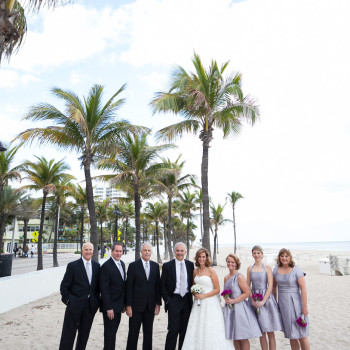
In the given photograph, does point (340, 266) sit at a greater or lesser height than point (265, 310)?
lesser

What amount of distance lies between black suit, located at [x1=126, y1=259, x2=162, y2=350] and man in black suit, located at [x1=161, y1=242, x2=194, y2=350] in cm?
21

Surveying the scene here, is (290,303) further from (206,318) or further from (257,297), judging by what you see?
(206,318)

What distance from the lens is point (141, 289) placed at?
5012 millimetres

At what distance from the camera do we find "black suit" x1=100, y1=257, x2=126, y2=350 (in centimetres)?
486

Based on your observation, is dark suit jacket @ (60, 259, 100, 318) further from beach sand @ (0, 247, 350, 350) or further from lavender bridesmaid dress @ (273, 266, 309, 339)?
lavender bridesmaid dress @ (273, 266, 309, 339)

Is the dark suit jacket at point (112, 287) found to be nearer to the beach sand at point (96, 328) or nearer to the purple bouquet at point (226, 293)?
the purple bouquet at point (226, 293)

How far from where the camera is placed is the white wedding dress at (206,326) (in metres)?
4.62

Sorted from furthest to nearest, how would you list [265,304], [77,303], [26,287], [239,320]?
1. [26,287]
2. [265,304]
3. [77,303]
4. [239,320]

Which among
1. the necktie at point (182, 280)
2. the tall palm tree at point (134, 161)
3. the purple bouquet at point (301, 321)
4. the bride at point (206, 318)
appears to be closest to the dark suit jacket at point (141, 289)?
the necktie at point (182, 280)

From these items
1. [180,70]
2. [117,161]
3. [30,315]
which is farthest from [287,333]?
[117,161]

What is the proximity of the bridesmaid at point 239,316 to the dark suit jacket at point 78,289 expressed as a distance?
221cm

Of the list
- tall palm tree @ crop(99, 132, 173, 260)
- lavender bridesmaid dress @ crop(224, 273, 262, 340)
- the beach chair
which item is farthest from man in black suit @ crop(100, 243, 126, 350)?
the beach chair

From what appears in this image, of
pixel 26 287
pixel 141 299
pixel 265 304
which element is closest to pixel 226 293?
pixel 265 304

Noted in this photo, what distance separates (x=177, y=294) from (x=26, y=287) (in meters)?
7.58
